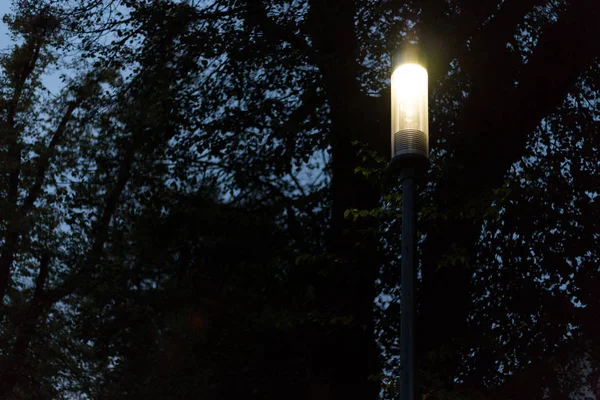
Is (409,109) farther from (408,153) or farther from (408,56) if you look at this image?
(408,56)

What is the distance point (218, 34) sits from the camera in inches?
451

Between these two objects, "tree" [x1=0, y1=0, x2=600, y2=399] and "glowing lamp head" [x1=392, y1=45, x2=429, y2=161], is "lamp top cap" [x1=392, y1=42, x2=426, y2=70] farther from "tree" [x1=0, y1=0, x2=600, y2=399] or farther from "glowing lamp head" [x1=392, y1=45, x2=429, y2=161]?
"tree" [x1=0, y1=0, x2=600, y2=399]

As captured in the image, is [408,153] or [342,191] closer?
[408,153]

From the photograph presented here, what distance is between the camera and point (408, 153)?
15.4 feet

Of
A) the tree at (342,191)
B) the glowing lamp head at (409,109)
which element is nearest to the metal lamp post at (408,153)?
the glowing lamp head at (409,109)

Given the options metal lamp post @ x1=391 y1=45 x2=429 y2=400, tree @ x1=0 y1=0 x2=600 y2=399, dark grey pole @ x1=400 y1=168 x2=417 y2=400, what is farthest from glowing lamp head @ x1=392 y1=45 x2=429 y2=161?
tree @ x1=0 y1=0 x2=600 y2=399

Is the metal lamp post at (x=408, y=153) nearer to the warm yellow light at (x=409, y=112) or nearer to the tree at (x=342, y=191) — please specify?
the warm yellow light at (x=409, y=112)

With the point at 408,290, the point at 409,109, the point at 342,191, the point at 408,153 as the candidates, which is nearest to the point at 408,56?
the point at 409,109

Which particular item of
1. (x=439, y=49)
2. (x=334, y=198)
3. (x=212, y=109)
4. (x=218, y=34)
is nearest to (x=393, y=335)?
(x=334, y=198)

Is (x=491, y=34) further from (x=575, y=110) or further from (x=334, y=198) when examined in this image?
(x=334, y=198)

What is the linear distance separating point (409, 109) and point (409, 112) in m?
0.02

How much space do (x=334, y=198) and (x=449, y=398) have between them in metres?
4.03

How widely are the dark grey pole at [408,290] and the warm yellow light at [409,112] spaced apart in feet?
0.53

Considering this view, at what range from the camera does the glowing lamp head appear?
15.5 ft
